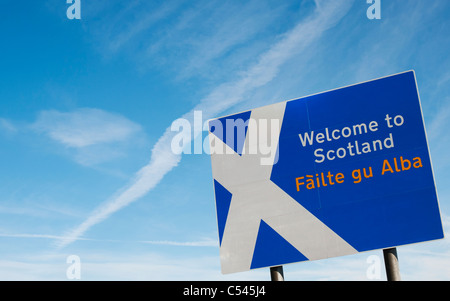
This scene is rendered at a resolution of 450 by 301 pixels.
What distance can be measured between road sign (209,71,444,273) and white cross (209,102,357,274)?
1 centimetres

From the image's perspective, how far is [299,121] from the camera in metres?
6.18

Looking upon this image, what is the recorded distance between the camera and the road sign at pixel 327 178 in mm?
5406

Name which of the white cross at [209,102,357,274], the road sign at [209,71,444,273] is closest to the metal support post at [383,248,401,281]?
the road sign at [209,71,444,273]

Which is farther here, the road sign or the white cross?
the white cross

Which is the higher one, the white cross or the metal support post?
the white cross

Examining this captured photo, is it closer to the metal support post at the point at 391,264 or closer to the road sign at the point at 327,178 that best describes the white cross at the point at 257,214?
the road sign at the point at 327,178

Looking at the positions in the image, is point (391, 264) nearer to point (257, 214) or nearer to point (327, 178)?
point (327, 178)

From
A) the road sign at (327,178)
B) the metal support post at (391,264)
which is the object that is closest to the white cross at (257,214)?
the road sign at (327,178)

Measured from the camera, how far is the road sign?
541cm

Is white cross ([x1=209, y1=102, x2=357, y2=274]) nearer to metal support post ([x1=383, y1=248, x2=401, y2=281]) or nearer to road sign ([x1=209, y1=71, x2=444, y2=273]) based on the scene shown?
road sign ([x1=209, y1=71, x2=444, y2=273])

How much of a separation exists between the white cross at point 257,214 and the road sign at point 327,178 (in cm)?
1

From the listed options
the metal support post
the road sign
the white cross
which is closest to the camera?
the metal support post

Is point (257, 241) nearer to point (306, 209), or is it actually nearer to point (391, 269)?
point (306, 209)
